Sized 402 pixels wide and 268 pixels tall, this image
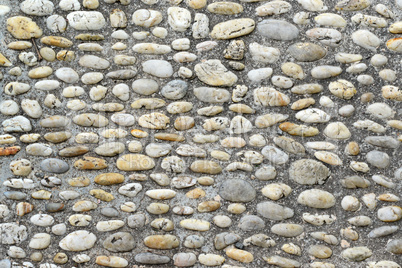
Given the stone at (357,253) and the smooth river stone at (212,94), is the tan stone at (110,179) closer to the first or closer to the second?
the smooth river stone at (212,94)

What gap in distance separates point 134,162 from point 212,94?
0.34 metres

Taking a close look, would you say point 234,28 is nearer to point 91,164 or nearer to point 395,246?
point 91,164

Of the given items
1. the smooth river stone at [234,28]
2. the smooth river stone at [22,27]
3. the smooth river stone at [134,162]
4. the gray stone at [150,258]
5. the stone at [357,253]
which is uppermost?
the smooth river stone at [234,28]

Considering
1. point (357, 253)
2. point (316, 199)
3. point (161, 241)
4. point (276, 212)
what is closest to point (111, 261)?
point (161, 241)

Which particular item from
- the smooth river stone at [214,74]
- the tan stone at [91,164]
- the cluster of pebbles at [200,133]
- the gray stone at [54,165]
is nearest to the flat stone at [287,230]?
the cluster of pebbles at [200,133]

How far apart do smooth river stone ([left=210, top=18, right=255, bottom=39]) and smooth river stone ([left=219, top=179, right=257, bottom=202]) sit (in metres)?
0.48

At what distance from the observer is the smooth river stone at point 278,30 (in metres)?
1.35

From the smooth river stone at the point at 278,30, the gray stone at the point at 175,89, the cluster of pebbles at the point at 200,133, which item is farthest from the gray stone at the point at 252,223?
the smooth river stone at the point at 278,30

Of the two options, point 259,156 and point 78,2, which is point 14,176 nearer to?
point 78,2

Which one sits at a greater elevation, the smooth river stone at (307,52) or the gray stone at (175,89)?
the smooth river stone at (307,52)

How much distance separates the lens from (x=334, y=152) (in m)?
1.34

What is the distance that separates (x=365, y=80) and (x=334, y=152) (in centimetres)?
26

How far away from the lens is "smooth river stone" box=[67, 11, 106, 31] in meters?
1.34

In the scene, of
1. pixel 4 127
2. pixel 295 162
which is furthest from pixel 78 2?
pixel 295 162
